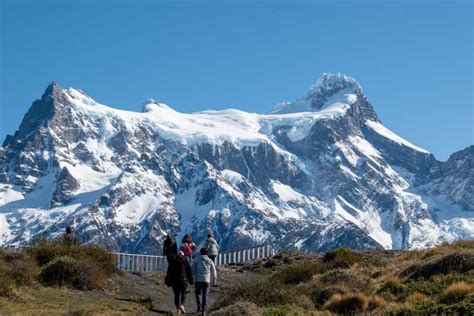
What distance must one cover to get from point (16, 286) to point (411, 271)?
1393 centimetres

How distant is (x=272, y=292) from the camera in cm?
2603

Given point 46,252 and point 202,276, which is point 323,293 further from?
point 46,252

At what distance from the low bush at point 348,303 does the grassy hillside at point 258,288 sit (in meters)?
0.03

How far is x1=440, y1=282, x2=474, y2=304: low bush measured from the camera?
2198 centimetres

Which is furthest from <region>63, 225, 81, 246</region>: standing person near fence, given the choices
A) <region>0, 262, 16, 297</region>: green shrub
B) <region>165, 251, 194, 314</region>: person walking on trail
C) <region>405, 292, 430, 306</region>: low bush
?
<region>405, 292, 430, 306</region>: low bush

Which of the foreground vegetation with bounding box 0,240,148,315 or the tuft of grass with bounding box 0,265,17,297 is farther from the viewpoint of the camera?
the tuft of grass with bounding box 0,265,17,297

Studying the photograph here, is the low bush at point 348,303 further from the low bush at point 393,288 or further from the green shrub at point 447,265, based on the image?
the green shrub at point 447,265

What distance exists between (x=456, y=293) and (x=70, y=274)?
1563cm

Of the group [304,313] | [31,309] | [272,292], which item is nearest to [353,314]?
[304,313]

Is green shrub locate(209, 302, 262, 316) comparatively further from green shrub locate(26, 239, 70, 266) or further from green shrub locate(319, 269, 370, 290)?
green shrub locate(26, 239, 70, 266)

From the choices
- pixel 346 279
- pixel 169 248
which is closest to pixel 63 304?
pixel 169 248

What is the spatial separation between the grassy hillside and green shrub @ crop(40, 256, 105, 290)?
1.5 inches

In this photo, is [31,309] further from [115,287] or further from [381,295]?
[381,295]

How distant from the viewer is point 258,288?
26922 mm
